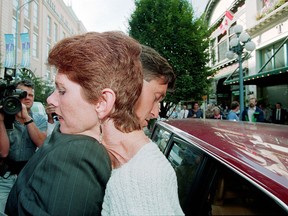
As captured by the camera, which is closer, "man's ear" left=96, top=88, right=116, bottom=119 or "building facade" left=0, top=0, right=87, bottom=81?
"man's ear" left=96, top=88, right=116, bottom=119

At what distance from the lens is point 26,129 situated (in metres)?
2.95

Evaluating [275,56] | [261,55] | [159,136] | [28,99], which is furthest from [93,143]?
[261,55]

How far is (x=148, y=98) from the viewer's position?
132 cm

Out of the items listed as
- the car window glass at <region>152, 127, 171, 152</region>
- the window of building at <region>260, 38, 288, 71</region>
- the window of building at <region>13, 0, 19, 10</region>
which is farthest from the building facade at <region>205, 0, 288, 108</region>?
the window of building at <region>13, 0, 19, 10</region>

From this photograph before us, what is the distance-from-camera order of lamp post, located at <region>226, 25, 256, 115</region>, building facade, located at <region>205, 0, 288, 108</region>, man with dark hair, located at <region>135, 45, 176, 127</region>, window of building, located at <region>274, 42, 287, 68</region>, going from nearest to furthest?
1. man with dark hair, located at <region>135, 45, 176, 127</region>
2. lamp post, located at <region>226, 25, 256, 115</region>
3. building facade, located at <region>205, 0, 288, 108</region>
4. window of building, located at <region>274, 42, 287, 68</region>

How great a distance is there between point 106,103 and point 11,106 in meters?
1.97

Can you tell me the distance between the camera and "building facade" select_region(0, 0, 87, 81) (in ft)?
78.3

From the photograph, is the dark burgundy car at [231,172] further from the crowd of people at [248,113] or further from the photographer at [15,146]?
the crowd of people at [248,113]

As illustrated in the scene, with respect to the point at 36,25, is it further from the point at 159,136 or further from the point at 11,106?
the point at 159,136

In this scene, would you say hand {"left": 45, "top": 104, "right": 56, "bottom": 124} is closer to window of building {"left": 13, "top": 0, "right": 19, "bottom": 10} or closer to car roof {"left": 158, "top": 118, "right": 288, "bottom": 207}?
car roof {"left": 158, "top": 118, "right": 288, "bottom": 207}

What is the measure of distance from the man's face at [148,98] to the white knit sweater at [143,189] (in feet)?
1.03

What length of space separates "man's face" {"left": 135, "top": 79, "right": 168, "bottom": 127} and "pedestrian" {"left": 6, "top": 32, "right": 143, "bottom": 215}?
151mm

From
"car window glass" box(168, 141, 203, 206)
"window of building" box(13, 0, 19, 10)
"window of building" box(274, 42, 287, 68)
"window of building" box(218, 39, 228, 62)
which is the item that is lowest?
"car window glass" box(168, 141, 203, 206)

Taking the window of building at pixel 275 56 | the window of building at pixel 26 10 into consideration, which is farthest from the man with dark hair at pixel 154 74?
the window of building at pixel 26 10
